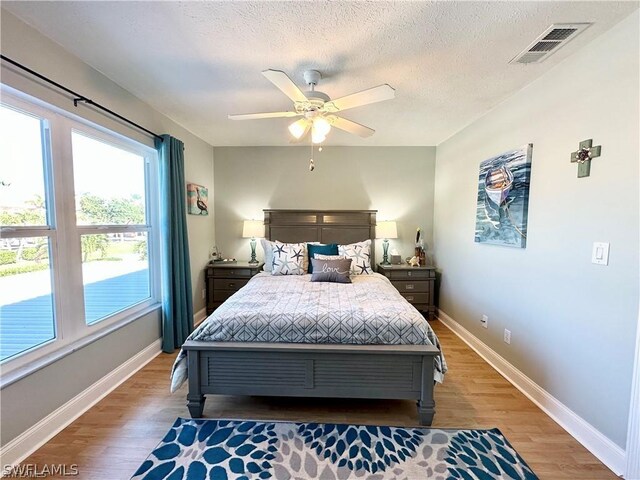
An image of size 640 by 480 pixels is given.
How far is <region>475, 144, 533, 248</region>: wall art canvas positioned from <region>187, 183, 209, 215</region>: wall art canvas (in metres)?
3.30

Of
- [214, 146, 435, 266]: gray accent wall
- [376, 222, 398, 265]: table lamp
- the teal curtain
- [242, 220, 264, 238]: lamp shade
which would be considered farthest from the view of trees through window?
[376, 222, 398, 265]: table lamp

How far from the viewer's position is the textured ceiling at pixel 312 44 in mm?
1501

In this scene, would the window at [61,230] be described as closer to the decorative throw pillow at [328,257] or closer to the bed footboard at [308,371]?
the bed footboard at [308,371]

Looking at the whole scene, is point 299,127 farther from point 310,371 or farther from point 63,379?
point 63,379

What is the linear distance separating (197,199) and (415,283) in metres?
3.10

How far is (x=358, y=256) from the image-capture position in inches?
142

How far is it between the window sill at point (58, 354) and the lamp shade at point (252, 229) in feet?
5.39

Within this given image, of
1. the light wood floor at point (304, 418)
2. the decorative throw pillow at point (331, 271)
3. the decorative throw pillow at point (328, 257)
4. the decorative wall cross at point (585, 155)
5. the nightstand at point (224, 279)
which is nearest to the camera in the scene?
the light wood floor at point (304, 418)

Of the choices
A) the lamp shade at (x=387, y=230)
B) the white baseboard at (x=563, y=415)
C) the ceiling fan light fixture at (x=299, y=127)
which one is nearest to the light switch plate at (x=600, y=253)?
the white baseboard at (x=563, y=415)

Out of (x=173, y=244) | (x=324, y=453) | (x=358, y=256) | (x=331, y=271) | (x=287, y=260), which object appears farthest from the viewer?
(x=358, y=256)

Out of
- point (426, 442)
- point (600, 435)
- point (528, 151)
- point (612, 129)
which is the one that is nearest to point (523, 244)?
point (528, 151)

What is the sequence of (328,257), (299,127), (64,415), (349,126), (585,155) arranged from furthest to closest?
(328,257) < (349,126) < (299,127) < (64,415) < (585,155)

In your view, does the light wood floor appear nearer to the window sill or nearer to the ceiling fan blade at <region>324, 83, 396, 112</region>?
the window sill

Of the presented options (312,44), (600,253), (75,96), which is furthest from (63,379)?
(600,253)
